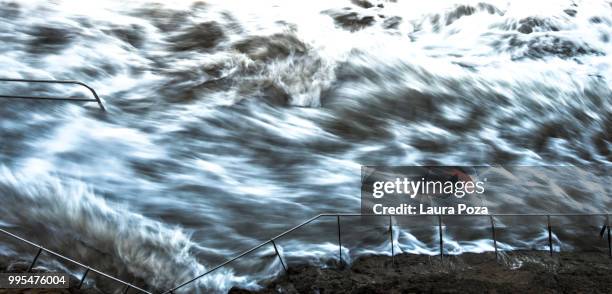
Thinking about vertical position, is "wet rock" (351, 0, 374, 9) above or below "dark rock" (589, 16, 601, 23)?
above

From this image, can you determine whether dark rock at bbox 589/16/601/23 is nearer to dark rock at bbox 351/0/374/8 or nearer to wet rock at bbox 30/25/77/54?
dark rock at bbox 351/0/374/8

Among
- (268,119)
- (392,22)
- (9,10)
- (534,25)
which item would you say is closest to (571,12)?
(534,25)

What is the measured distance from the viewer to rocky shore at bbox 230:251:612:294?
2.41m

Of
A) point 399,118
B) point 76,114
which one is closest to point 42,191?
point 76,114

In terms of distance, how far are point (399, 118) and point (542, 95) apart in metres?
1.06

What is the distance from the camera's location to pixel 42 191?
258 centimetres

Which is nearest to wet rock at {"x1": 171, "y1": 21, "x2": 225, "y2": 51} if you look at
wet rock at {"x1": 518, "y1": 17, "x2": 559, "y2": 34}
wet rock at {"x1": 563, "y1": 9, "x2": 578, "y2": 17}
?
wet rock at {"x1": 518, "y1": 17, "x2": 559, "y2": 34}

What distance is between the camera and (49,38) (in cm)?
324

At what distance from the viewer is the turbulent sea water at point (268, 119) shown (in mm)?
2572

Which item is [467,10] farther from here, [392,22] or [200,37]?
[200,37]

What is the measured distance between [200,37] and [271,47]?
0.46 metres

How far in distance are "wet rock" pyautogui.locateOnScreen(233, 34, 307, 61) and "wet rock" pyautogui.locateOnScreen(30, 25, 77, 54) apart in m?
1.02

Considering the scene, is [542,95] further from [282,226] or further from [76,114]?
[76,114]

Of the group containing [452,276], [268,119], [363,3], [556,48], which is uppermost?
[363,3]
